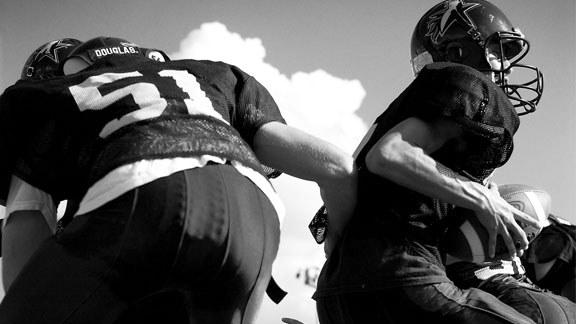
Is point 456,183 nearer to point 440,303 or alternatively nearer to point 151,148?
point 440,303

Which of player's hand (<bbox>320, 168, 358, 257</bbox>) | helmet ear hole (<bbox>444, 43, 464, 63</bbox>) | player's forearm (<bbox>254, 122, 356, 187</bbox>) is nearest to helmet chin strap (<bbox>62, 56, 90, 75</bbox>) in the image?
player's forearm (<bbox>254, 122, 356, 187</bbox>)

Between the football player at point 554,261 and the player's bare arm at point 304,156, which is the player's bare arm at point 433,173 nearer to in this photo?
the player's bare arm at point 304,156

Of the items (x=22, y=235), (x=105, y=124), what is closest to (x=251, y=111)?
(x=105, y=124)

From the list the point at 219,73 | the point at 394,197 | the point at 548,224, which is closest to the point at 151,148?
the point at 219,73

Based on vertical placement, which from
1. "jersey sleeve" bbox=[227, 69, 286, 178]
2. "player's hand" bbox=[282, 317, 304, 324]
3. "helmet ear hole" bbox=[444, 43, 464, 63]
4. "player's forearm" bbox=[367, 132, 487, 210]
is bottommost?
"player's hand" bbox=[282, 317, 304, 324]

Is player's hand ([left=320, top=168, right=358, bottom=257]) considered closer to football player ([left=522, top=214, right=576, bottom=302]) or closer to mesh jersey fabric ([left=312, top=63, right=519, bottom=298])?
mesh jersey fabric ([left=312, top=63, right=519, bottom=298])

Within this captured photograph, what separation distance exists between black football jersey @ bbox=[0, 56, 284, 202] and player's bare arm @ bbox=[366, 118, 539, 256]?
2.02ft

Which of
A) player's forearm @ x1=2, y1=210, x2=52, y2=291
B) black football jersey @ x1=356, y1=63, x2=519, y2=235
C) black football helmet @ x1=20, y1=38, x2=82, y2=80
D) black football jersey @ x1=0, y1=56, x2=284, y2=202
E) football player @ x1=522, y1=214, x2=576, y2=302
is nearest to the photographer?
black football jersey @ x1=0, y1=56, x2=284, y2=202

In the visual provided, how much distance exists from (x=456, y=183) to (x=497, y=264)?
3.69 feet

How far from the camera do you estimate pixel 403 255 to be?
2.62m

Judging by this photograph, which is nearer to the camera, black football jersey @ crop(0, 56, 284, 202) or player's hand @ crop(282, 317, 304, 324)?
black football jersey @ crop(0, 56, 284, 202)

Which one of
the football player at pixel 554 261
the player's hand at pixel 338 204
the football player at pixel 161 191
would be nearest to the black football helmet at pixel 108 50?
the football player at pixel 161 191

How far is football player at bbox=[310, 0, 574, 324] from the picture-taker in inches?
101

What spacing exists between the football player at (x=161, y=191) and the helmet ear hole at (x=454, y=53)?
138 cm
